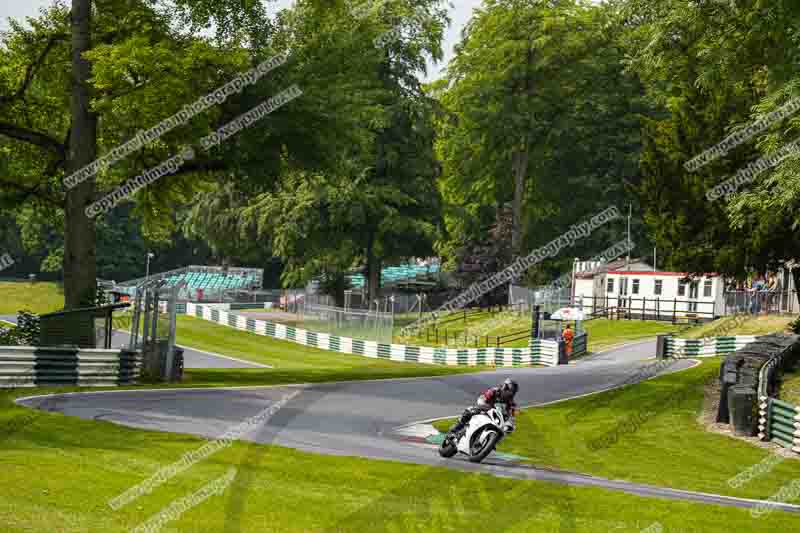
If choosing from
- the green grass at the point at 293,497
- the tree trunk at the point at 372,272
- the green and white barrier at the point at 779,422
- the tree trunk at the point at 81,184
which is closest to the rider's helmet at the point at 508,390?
the green grass at the point at 293,497

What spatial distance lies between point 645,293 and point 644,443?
40071mm

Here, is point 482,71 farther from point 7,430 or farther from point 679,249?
point 7,430

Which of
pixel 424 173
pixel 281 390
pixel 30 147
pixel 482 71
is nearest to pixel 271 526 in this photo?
pixel 281 390

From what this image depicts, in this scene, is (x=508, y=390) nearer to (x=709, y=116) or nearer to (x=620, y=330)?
(x=709, y=116)

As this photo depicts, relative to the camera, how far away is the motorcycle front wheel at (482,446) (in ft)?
49.2

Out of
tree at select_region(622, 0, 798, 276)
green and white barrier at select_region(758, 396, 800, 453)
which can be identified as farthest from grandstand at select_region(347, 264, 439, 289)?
green and white barrier at select_region(758, 396, 800, 453)

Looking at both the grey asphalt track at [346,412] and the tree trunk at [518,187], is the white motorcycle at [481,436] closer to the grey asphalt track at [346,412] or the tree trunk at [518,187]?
the grey asphalt track at [346,412]

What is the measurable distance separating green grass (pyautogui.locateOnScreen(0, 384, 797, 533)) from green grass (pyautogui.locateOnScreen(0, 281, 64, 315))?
2447 inches

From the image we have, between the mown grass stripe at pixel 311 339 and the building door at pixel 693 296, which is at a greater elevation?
the building door at pixel 693 296

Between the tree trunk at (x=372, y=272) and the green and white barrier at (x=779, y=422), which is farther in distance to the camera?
the tree trunk at (x=372, y=272)

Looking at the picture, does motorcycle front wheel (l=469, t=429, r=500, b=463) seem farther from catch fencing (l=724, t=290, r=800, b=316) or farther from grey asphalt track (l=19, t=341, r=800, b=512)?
catch fencing (l=724, t=290, r=800, b=316)

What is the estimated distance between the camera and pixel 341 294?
66.4m

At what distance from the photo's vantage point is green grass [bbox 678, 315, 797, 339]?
43.1m

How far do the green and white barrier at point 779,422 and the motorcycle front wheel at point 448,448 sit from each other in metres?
7.44
